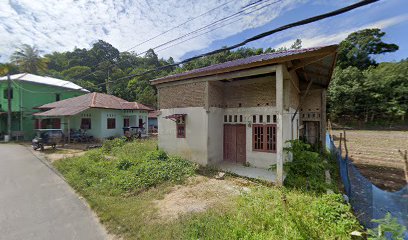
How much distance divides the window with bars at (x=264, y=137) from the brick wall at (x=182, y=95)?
2.91 metres

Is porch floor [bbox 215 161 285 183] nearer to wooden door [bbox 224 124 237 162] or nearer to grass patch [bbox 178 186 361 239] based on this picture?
wooden door [bbox 224 124 237 162]

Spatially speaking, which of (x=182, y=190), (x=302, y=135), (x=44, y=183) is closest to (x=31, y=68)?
(x=44, y=183)

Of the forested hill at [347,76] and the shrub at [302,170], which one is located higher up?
the forested hill at [347,76]

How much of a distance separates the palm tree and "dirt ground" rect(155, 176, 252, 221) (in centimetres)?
3490

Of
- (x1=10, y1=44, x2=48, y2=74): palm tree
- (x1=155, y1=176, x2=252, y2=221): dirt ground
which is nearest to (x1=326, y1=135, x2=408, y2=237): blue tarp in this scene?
(x1=155, y1=176, x2=252, y2=221): dirt ground

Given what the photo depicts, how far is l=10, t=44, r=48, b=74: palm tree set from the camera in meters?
27.4

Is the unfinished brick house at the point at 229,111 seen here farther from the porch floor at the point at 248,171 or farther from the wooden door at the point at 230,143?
the porch floor at the point at 248,171

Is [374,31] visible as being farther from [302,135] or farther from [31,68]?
[31,68]

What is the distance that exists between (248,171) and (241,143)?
1661 mm

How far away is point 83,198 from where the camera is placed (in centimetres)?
632

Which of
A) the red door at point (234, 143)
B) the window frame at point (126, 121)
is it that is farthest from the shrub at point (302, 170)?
the window frame at point (126, 121)

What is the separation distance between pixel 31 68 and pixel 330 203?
40.0 meters

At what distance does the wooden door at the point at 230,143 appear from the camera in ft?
32.0

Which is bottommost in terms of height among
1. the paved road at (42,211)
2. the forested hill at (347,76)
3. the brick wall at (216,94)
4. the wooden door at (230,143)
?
the paved road at (42,211)
